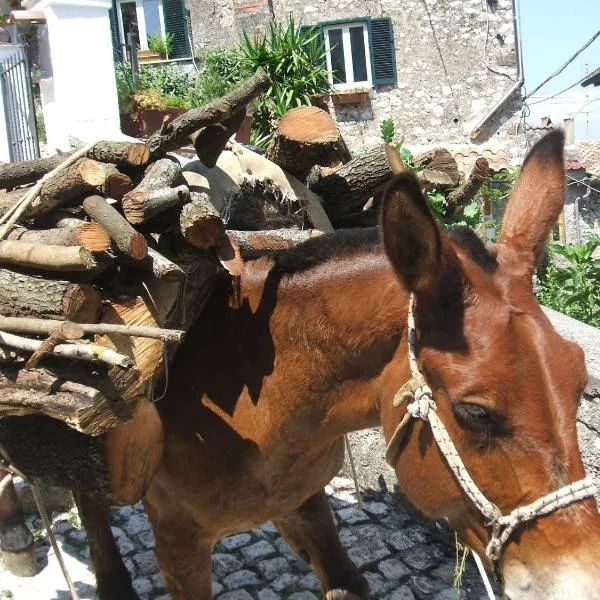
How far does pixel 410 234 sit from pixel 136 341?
3.10 ft

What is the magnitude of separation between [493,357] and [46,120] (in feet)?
22.9

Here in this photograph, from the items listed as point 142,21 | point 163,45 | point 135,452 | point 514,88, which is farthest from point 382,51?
point 135,452

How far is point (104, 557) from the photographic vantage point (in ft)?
13.0

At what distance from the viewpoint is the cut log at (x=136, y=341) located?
2.26 metres

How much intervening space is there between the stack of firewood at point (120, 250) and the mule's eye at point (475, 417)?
876 millimetres

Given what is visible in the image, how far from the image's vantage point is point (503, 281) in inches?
83.3

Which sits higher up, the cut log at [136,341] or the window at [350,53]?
the window at [350,53]

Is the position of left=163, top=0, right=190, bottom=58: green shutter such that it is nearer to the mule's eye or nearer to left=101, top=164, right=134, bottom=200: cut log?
left=101, top=164, right=134, bottom=200: cut log

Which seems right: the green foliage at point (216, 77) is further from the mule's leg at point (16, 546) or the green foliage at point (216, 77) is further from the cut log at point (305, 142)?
the cut log at point (305, 142)

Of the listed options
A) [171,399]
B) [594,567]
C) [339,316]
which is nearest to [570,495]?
[594,567]

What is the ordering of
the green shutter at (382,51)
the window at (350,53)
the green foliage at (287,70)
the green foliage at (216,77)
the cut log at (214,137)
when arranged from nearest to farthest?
the cut log at (214,137) < the green foliage at (287,70) < the green foliage at (216,77) < the green shutter at (382,51) < the window at (350,53)

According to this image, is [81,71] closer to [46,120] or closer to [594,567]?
[46,120]

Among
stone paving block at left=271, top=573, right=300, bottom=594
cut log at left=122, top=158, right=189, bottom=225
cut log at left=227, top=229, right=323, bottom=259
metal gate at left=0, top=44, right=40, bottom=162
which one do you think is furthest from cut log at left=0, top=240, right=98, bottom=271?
metal gate at left=0, top=44, right=40, bottom=162

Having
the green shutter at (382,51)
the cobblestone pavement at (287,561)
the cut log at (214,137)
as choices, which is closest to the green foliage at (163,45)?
the green shutter at (382,51)
